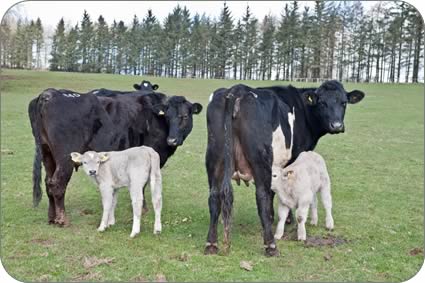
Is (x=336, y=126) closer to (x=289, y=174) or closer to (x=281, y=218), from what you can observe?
(x=289, y=174)

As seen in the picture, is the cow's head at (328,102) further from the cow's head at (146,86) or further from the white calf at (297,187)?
the cow's head at (146,86)

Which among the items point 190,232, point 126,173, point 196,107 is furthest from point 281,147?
point 126,173

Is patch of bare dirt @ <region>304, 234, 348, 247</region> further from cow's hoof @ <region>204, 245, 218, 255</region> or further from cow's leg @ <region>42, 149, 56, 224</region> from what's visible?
cow's leg @ <region>42, 149, 56, 224</region>

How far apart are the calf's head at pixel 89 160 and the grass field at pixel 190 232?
869mm

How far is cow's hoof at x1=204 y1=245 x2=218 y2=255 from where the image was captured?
5530 millimetres

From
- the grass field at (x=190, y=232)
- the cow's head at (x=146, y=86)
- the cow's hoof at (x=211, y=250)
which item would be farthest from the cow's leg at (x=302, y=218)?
the cow's head at (x=146, y=86)

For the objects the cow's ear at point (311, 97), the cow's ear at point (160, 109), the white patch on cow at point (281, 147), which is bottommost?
the white patch on cow at point (281, 147)

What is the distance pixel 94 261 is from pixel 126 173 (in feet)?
4.58

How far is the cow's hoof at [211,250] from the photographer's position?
18.1 ft

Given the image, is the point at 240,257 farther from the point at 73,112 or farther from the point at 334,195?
the point at 334,195

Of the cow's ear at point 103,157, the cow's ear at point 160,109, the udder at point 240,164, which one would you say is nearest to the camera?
the udder at point 240,164

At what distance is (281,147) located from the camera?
640 centimetres

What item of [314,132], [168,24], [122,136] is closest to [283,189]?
[314,132]

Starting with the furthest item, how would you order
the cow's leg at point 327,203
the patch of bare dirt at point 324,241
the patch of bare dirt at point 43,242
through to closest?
1. the cow's leg at point 327,203
2. the patch of bare dirt at point 324,241
3. the patch of bare dirt at point 43,242
